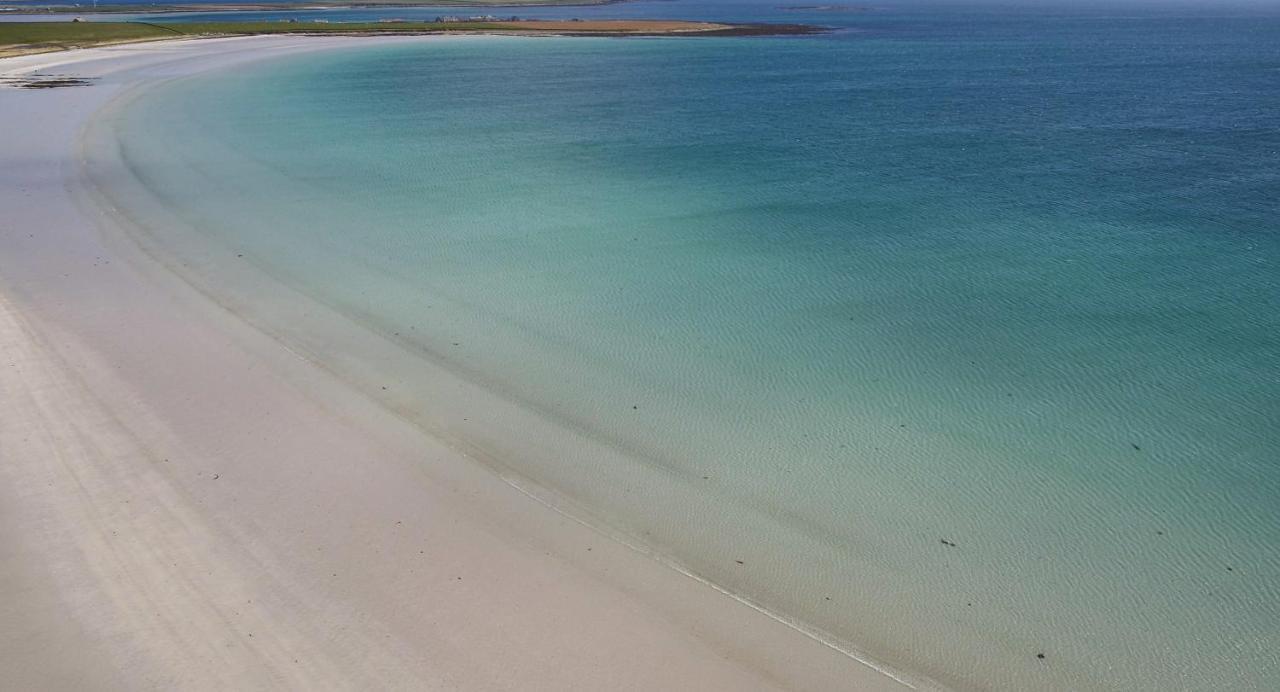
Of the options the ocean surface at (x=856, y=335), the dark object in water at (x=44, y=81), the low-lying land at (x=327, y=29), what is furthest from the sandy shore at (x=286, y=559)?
the low-lying land at (x=327, y=29)

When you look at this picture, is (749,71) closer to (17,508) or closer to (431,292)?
(431,292)

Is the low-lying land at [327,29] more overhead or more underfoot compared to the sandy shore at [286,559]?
more overhead

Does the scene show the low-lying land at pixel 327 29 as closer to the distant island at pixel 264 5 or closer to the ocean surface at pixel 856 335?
the distant island at pixel 264 5

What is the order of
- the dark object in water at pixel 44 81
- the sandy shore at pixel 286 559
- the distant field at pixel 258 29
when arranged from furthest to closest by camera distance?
1. the distant field at pixel 258 29
2. the dark object in water at pixel 44 81
3. the sandy shore at pixel 286 559

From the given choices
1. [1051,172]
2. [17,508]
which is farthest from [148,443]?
[1051,172]

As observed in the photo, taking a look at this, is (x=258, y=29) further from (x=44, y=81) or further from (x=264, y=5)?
(x=264, y=5)

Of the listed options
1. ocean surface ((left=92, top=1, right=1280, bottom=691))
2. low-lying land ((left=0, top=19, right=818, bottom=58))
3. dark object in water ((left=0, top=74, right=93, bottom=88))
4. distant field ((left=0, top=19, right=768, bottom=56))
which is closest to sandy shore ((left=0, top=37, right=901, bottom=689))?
ocean surface ((left=92, top=1, right=1280, bottom=691))

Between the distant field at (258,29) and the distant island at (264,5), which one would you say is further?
the distant island at (264,5)
